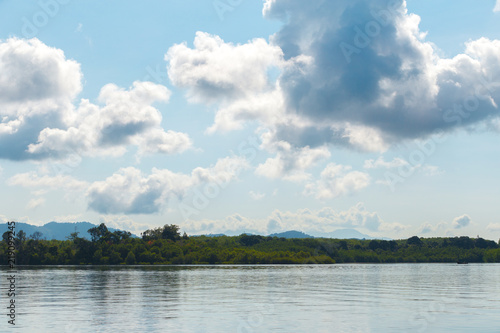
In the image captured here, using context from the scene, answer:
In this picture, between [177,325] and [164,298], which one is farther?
[164,298]

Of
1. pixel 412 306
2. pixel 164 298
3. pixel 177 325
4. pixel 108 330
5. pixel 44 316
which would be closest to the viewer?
pixel 108 330

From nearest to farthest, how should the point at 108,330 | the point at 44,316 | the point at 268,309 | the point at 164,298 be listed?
the point at 108,330
the point at 44,316
the point at 268,309
the point at 164,298

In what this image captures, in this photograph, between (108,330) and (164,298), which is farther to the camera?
(164,298)

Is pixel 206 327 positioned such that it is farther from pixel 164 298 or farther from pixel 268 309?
pixel 164 298

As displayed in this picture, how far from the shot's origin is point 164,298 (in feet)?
252

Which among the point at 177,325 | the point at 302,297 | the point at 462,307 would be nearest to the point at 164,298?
the point at 302,297

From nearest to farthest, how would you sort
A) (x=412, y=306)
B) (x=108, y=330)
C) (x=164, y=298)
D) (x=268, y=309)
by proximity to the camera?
1. (x=108, y=330)
2. (x=268, y=309)
3. (x=412, y=306)
4. (x=164, y=298)

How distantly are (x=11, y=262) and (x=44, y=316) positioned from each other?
12.9 metres

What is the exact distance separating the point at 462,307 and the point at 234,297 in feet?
106

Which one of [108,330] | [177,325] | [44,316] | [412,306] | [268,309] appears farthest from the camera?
[412,306]

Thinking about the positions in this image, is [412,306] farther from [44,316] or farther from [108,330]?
[44,316]

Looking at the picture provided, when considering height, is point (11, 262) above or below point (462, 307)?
above

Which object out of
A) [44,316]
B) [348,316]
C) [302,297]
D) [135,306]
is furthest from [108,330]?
[302,297]

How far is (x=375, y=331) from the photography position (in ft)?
151
